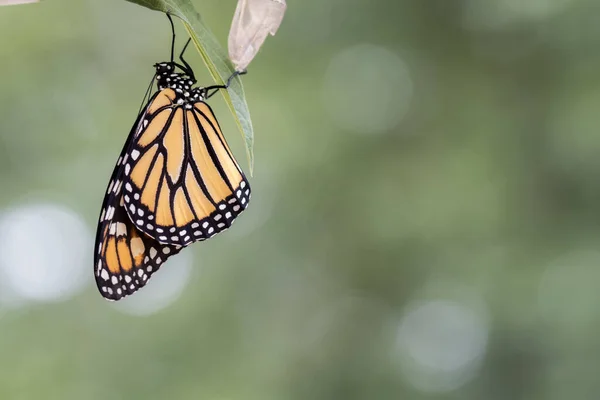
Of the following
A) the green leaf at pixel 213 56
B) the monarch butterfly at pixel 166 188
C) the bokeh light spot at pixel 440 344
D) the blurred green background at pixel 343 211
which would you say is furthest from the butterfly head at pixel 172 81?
the bokeh light spot at pixel 440 344

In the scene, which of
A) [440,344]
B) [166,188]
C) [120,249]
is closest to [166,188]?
[166,188]

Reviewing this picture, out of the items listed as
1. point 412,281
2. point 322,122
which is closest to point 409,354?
point 412,281

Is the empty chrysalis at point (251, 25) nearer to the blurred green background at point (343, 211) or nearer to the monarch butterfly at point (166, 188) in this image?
the monarch butterfly at point (166, 188)

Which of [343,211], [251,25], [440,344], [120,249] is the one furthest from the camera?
[440,344]

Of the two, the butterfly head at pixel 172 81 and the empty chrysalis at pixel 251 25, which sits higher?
Result: the empty chrysalis at pixel 251 25

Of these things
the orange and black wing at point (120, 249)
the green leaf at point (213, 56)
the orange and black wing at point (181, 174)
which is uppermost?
the green leaf at point (213, 56)

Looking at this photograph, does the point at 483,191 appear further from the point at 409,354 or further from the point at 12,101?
the point at 12,101

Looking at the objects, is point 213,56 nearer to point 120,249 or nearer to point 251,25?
point 251,25
